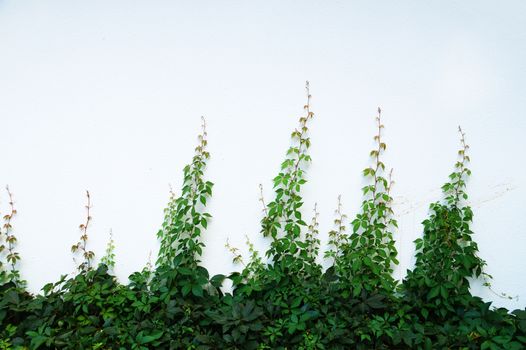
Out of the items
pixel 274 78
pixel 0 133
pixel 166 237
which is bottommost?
pixel 166 237

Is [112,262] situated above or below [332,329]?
above

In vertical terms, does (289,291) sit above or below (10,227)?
below

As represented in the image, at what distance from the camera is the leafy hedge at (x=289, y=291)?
87.2 inches

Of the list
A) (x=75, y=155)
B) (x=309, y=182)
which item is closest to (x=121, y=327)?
(x=75, y=155)

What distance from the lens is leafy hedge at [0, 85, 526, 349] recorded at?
2215 mm

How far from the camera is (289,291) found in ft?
8.02

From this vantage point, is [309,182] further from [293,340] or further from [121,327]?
[121,327]

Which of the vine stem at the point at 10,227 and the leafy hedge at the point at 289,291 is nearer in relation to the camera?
the leafy hedge at the point at 289,291

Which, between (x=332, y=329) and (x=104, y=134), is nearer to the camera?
(x=332, y=329)

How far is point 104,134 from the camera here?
2.73 m

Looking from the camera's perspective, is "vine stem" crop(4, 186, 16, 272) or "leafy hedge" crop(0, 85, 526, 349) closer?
"leafy hedge" crop(0, 85, 526, 349)

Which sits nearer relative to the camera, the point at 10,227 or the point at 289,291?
the point at 289,291

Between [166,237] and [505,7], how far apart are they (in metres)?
2.90

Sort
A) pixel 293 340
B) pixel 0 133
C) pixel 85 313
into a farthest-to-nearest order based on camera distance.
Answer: pixel 0 133, pixel 85 313, pixel 293 340
